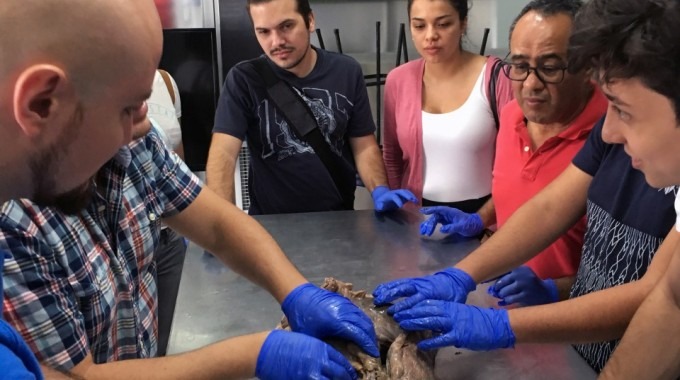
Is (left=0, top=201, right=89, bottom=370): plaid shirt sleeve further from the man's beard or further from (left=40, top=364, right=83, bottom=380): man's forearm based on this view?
the man's beard

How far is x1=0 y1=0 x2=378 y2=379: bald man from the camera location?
26.5 inches

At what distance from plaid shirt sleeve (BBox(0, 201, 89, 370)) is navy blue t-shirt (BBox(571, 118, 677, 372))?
3.68 ft

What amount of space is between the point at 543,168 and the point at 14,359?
5.05 ft

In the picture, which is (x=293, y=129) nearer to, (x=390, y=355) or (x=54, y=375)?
(x=390, y=355)

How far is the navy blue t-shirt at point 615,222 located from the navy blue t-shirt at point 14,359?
1175 millimetres

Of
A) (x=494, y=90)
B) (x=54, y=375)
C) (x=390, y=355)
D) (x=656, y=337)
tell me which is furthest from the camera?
(x=494, y=90)

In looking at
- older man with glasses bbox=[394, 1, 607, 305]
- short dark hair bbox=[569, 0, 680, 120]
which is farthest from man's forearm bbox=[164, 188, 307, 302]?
short dark hair bbox=[569, 0, 680, 120]

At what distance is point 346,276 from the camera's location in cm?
186

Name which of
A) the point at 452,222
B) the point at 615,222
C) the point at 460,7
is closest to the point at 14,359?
the point at 615,222

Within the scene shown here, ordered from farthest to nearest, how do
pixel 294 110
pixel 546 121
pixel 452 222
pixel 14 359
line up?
1. pixel 294 110
2. pixel 452 222
3. pixel 546 121
4. pixel 14 359

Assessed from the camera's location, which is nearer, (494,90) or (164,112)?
(494,90)

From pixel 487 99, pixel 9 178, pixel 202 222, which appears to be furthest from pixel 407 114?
pixel 9 178

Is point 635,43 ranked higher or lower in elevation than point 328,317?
higher

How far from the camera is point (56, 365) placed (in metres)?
1.05
